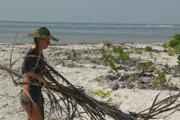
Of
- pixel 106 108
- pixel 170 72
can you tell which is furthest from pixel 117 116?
pixel 170 72

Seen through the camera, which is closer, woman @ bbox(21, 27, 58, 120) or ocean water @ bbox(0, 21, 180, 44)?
woman @ bbox(21, 27, 58, 120)

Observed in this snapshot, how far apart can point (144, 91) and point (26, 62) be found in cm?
394

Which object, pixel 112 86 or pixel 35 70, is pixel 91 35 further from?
pixel 35 70

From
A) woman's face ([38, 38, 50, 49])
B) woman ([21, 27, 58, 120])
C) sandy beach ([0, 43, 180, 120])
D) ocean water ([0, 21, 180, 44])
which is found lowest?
ocean water ([0, 21, 180, 44])

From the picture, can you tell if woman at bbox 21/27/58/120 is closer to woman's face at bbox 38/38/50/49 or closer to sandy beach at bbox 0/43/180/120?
woman's face at bbox 38/38/50/49

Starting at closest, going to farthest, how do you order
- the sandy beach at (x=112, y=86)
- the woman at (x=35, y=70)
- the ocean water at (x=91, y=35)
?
the woman at (x=35, y=70)
the sandy beach at (x=112, y=86)
the ocean water at (x=91, y=35)

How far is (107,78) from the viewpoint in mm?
8500

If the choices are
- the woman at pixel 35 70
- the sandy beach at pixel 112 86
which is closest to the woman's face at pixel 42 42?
the woman at pixel 35 70

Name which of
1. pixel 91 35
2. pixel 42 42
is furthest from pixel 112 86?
pixel 91 35

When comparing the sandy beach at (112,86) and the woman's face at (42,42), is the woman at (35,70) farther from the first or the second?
the sandy beach at (112,86)

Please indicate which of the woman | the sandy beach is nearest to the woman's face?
the woman

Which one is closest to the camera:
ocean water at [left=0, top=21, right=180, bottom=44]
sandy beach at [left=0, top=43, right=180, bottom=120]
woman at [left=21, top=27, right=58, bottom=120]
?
woman at [left=21, top=27, right=58, bottom=120]

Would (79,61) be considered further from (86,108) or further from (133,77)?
(86,108)

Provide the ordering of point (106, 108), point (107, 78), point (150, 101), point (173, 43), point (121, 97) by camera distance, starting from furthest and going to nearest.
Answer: point (173, 43) < point (107, 78) < point (121, 97) < point (150, 101) < point (106, 108)
